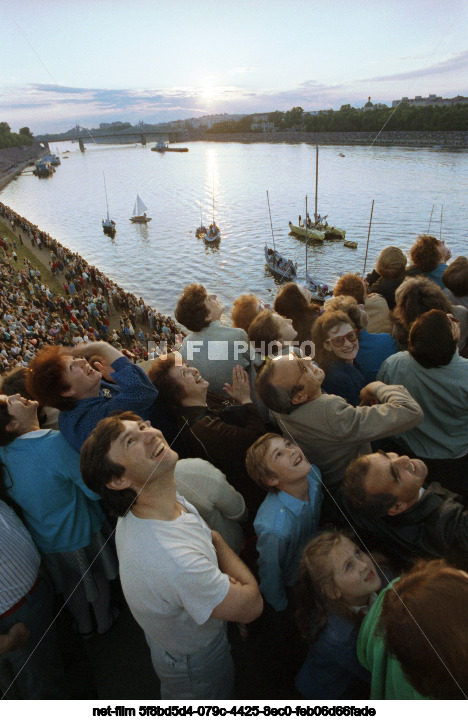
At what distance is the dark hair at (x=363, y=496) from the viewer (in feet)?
5.59

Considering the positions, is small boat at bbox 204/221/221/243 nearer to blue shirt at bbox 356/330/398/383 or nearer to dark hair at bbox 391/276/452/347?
blue shirt at bbox 356/330/398/383

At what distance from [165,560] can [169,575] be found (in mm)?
47

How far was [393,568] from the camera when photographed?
Answer: 1785mm

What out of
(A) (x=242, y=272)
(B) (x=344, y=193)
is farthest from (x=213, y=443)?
(B) (x=344, y=193)

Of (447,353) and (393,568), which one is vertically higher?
(447,353)

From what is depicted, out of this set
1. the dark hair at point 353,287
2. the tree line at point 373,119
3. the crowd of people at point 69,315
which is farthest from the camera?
the tree line at point 373,119

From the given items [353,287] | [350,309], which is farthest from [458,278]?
[350,309]

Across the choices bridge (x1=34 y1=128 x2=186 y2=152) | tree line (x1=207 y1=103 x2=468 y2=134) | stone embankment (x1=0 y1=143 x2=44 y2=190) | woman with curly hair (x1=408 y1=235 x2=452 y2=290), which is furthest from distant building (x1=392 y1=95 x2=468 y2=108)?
woman with curly hair (x1=408 y1=235 x2=452 y2=290)

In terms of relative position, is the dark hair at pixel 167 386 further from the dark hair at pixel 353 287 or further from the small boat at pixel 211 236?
the small boat at pixel 211 236

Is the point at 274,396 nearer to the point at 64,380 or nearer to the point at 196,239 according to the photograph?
the point at 64,380

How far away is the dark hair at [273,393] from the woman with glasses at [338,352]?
582mm

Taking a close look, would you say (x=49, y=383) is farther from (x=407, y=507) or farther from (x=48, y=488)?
(x=407, y=507)

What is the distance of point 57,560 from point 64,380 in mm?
1029

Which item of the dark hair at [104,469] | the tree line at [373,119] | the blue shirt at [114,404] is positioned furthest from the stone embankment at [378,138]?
the dark hair at [104,469]
